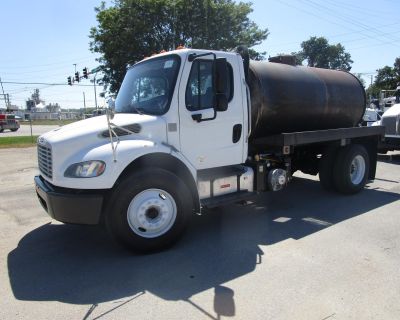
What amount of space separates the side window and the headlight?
150 cm

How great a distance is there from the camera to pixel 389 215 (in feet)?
21.5

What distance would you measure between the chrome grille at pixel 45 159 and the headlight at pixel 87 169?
0.37 metres

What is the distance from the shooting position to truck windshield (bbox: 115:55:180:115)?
5316 millimetres

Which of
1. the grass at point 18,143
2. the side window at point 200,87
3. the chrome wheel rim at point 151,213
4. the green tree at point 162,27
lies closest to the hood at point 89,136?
the side window at point 200,87

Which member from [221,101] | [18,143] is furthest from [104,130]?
[18,143]

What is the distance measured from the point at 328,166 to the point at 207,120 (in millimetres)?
3657

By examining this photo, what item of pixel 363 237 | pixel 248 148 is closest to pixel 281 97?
pixel 248 148

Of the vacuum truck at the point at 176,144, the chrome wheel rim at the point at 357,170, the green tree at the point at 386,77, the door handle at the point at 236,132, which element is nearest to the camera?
the vacuum truck at the point at 176,144

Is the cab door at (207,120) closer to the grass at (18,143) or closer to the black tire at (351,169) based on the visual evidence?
the black tire at (351,169)

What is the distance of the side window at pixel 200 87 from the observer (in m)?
5.36

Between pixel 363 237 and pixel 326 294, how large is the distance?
6.37 feet

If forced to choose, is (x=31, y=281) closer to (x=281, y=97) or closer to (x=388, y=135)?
(x=281, y=97)

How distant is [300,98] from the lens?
704cm

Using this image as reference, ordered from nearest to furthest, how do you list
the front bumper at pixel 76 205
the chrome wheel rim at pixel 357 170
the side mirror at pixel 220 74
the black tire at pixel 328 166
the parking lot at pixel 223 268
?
the parking lot at pixel 223 268 < the front bumper at pixel 76 205 < the side mirror at pixel 220 74 < the black tire at pixel 328 166 < the chrome wheel rim at pixel 357 170
